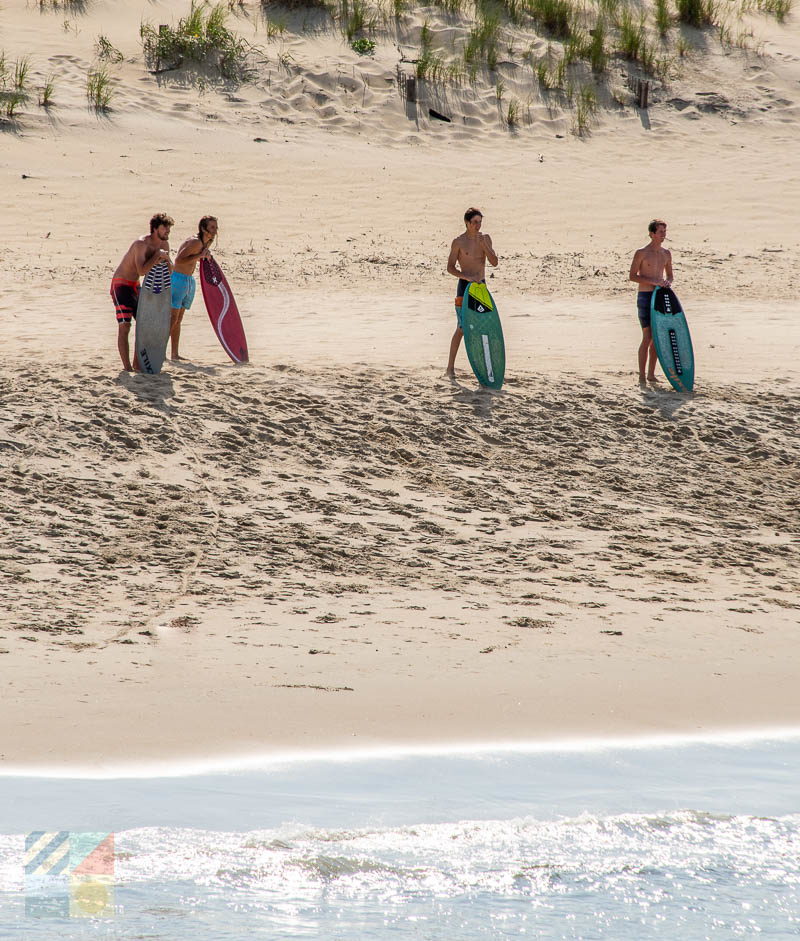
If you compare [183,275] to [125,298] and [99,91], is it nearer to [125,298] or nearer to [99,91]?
[125,298]

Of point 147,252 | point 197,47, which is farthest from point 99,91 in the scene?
point 147,252

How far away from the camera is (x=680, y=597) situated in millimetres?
6516

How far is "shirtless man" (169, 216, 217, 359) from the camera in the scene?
898 cm

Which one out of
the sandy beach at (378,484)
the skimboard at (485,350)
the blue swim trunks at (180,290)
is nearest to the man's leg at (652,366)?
the sandy beach at (378,484)

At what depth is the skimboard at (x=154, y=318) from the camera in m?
8.55

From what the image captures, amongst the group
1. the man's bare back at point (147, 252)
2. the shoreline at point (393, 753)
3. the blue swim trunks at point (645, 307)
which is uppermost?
the man's bare back at point (147, 252)

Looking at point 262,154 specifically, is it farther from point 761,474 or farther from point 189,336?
point 761,474

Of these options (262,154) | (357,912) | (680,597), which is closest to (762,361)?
(680,597)

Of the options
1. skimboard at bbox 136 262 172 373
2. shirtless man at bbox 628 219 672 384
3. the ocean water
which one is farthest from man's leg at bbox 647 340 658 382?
the ocean water

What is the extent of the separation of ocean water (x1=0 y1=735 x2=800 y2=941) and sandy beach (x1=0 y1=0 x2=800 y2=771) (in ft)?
1.06

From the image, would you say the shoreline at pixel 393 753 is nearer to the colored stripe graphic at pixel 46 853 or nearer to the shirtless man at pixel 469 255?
the colored stripe graphic at pixel 46 853

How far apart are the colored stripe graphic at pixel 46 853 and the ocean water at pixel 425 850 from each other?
27 mm

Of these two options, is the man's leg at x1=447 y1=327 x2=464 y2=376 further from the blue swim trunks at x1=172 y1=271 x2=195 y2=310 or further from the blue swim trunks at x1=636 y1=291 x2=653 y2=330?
the blue swim trunks at x1=172 y1=271 x2=195 y2=310

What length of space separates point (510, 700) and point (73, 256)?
9407 millimetres
